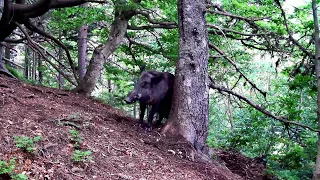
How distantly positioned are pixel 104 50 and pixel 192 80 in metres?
3.77

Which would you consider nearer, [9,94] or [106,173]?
[106,173]

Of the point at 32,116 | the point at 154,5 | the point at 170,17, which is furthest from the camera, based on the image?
the point at 154,5

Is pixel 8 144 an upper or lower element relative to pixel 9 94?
lower

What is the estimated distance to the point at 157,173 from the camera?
4.70 metres

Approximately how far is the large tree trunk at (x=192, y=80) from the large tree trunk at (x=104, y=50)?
3.01m

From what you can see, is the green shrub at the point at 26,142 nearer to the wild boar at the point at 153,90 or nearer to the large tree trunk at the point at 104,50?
the wild boar at the point at 153,90

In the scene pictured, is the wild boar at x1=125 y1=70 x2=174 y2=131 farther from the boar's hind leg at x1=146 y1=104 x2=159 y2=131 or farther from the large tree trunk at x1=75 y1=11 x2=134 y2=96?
the large tree trunk at x1=75 y1=11 x2=134 y2=96

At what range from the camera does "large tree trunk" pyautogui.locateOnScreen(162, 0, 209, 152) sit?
6047 millimetres

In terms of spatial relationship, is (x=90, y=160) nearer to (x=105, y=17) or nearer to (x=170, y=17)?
(x=170, y=17)

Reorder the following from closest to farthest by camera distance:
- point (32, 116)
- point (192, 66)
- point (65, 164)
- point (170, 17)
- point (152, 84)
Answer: point (65, 164) → point (32, 116) → point (192, 66) → point (152, 84) → point (170, 17)

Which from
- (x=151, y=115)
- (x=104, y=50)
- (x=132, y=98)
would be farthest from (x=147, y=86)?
(x=104, y=50)

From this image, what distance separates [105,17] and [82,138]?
5098 millimetres

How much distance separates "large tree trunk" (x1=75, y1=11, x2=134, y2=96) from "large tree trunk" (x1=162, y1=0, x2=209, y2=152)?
3.01m

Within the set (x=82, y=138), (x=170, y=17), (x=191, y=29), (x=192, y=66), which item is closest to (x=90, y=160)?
(x=82, y=138)
